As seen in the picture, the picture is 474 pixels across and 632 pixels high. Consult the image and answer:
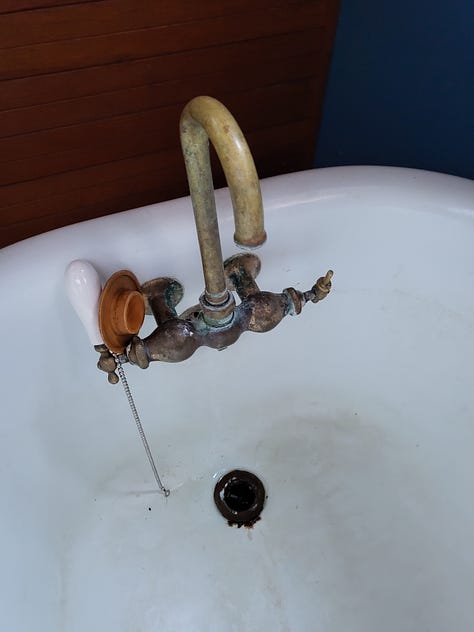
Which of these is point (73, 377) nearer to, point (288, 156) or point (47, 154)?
point (47, 154)

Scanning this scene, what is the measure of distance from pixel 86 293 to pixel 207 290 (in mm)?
133

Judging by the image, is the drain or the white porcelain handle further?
the drain

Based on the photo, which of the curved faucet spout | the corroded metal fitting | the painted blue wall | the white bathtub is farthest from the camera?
the painted blue wall

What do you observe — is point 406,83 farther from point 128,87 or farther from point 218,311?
point 218,311

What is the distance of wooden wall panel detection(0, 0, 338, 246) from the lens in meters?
0.73

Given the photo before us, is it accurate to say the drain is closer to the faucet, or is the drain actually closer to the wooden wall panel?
the faucet

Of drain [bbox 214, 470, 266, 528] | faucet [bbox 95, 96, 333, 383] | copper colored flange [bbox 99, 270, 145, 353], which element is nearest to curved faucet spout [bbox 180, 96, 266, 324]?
faucet [bbox 95, 96, 333, 383]

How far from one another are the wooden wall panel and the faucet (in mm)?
407

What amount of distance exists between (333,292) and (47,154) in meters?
0.54

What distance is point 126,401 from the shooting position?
2.31 ft

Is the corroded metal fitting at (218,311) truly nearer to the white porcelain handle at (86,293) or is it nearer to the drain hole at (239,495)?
the white porcelain handle at (86,293)

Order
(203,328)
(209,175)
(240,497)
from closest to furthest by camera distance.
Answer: (209,175)
(203,328)
(240,497)

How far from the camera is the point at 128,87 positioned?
82cm

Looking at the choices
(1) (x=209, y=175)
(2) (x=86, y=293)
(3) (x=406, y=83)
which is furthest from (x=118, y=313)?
(3) (x=406, y=83)
